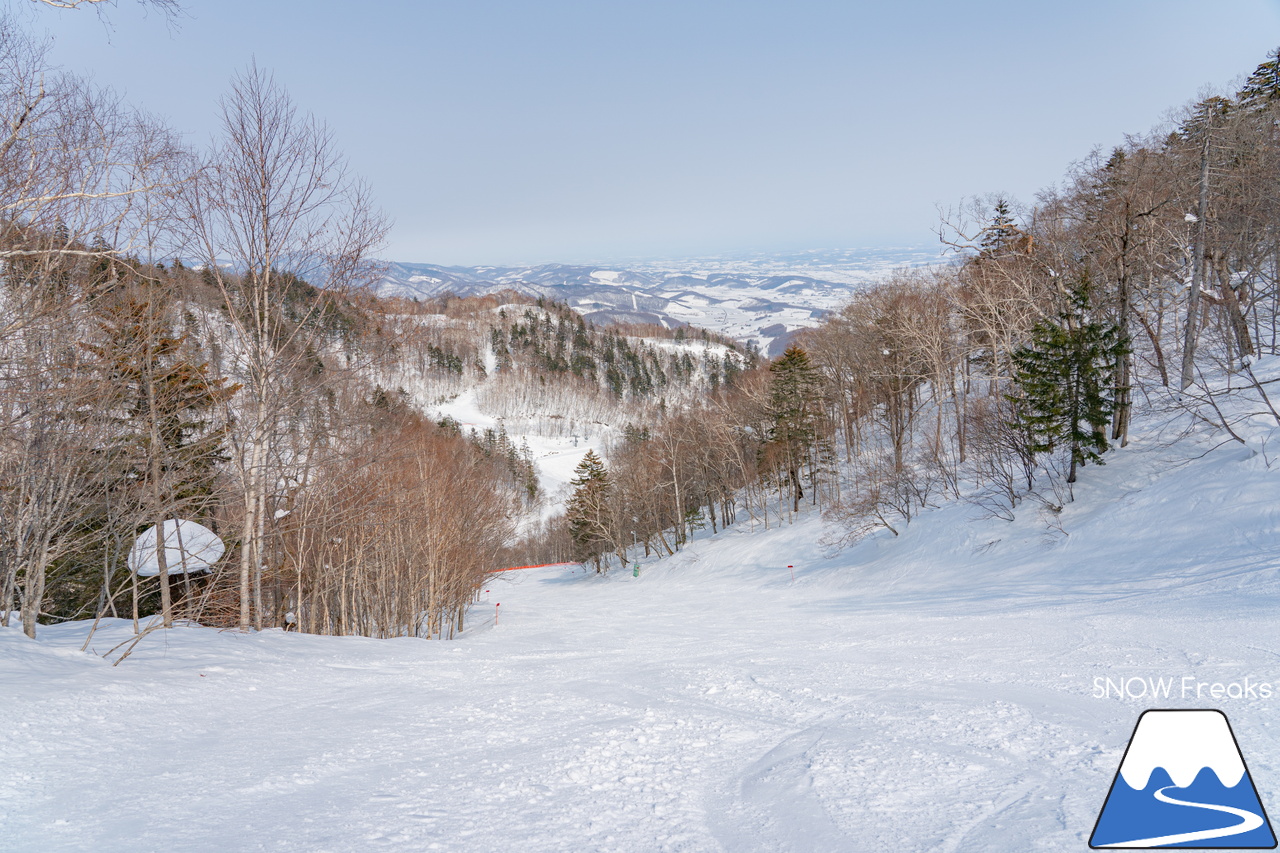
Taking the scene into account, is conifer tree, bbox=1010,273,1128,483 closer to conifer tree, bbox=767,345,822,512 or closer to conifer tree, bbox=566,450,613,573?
conifer tree, bbox=767,345,822,512

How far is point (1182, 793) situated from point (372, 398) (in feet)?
50.3

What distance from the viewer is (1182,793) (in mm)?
3164

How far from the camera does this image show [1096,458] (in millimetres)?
18922

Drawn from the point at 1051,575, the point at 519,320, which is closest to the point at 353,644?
the point at 1051,575

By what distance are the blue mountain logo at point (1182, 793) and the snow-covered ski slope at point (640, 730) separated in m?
0.31

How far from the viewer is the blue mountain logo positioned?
3053mm

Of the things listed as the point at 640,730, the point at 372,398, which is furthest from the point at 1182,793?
the point at 372,398

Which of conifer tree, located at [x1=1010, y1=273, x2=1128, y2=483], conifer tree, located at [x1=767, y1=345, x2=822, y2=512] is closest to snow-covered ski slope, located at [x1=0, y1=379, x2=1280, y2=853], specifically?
conifer tree, located at [x1=1010, y1=273, x2=1128, y2=483]

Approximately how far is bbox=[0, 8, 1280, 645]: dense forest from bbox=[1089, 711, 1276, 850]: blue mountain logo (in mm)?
7613

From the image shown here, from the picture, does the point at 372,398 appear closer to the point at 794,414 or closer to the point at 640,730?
the point at 640,730

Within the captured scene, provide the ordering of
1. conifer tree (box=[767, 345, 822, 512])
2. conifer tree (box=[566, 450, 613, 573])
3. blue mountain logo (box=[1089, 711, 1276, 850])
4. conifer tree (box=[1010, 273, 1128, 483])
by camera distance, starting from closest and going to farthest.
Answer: blue mountain logo (box=[1089, 711, 1276, 850])
conifer tree (box=[1010, 273, 1128, 483])
conifer tree (box=[767, 345, 822, 512])
conifer tree (box=[566, 450, 613, 573])

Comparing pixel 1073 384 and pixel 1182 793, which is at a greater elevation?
pixel 1073 384

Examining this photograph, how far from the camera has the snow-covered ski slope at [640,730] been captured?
371 cm

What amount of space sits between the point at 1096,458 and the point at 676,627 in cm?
1358
